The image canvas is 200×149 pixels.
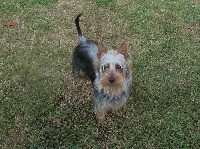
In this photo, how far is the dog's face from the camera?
7160 mm

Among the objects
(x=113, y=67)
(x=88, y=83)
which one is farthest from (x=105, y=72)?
(x=88, y=83)

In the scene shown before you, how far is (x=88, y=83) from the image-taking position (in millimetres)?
9422

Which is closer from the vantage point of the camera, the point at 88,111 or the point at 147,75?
the point at 88,111

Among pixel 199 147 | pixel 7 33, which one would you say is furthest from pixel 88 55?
pixel 7 33

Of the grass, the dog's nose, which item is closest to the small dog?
the dog's nose

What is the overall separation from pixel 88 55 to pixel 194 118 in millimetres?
2870

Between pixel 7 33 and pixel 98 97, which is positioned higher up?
pixel 98 97

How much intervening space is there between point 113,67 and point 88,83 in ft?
7.77

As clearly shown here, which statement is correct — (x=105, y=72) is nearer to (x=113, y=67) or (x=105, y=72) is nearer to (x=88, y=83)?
(x=113, y=67)

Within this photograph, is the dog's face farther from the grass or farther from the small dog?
the grass

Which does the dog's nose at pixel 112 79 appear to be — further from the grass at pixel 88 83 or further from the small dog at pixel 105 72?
the grass at pixel 88 83

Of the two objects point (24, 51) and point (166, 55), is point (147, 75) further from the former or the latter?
point (24, 51)

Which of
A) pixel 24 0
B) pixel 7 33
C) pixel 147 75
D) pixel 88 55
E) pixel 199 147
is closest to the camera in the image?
pixel 199 147

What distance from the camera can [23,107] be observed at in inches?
348
